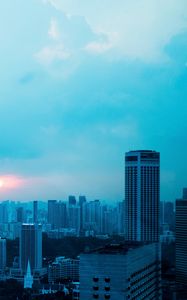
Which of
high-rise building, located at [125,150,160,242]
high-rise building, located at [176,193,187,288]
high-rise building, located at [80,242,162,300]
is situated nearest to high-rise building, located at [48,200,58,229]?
high-rise building, located at [125,150,160,242]

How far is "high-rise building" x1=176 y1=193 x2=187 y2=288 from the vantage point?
20.1 feet

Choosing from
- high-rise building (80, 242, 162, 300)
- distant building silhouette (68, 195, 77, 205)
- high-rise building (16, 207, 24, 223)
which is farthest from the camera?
high-rise building (16, 207, 24, 223)

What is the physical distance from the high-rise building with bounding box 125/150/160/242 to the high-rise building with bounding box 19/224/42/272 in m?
2.87

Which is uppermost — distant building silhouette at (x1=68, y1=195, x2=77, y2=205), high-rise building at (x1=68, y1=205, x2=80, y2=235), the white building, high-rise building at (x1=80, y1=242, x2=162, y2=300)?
distant building silhouette at (x1=68, y1=195, x2=77, y2=205)

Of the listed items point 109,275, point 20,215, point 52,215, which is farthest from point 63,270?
point 109,275

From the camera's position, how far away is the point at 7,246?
430 inches

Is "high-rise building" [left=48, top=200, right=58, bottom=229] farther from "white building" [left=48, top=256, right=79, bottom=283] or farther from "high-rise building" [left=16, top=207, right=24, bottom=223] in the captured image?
"white building" [left=48, top=256, right=79, bottom=283]

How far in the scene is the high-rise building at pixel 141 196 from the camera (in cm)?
741

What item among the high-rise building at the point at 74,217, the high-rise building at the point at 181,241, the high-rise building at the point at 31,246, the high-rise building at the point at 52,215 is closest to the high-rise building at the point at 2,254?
the high-rise building at the point at 31,246

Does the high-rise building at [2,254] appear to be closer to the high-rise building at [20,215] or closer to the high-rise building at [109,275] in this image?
the high-rise building at [20,215]

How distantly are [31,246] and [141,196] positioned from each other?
11.6 feet

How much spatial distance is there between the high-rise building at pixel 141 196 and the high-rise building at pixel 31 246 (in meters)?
2.87

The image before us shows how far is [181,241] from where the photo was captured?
22.7ft

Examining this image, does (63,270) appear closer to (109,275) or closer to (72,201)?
(72,201)
